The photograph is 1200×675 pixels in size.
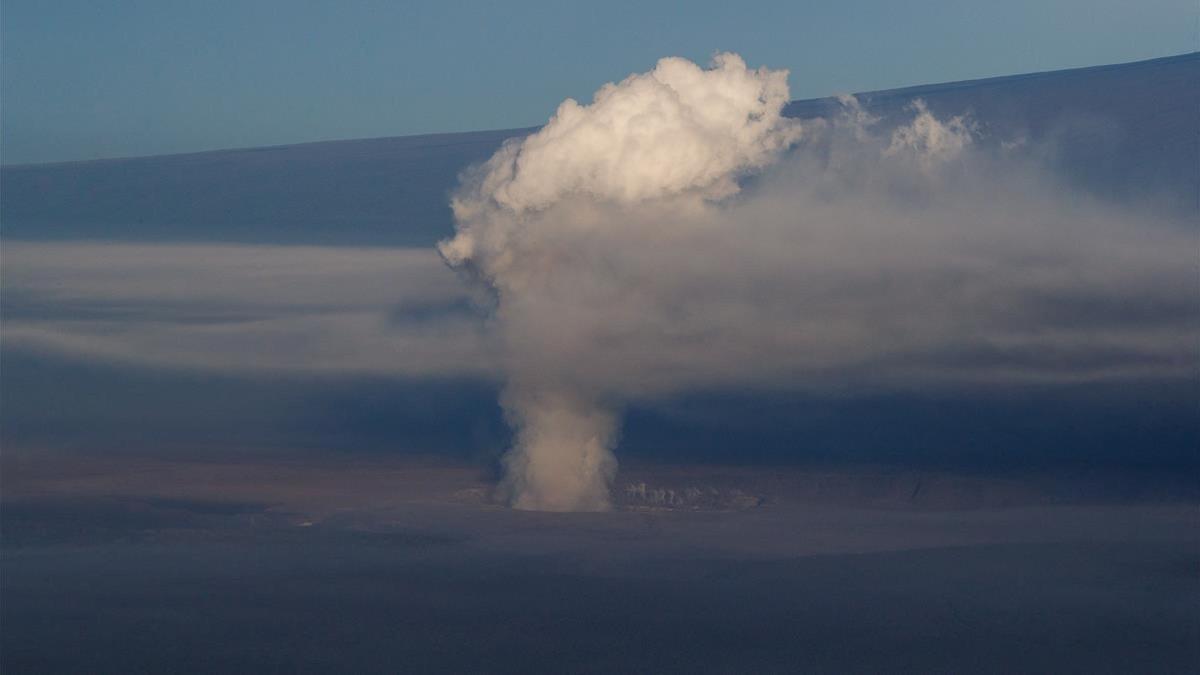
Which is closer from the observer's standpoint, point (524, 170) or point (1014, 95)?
point (524, 170)

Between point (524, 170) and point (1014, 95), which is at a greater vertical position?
point (1014, 95)
